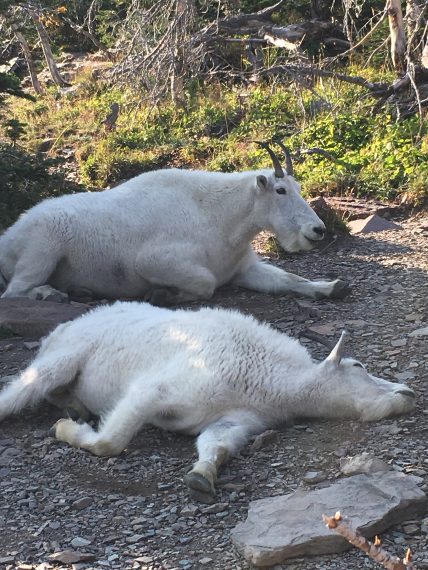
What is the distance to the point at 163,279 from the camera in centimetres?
851

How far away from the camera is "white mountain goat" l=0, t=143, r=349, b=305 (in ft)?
27.9

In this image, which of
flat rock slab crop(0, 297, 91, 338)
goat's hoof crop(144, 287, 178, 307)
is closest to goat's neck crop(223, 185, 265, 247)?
goat's hoof crop(144, 287, 178, 307)

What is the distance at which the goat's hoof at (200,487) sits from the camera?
437cm

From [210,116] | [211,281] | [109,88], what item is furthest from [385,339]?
[109,88]

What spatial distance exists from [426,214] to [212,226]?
353 cm

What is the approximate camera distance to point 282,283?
8.50 metres

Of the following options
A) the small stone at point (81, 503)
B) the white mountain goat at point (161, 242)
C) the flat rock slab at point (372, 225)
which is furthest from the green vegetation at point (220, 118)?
the small stone at point (81, 503)

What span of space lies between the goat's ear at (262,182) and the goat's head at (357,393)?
12.4 ft

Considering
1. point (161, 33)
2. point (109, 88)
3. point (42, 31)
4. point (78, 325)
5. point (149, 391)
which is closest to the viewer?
point (149, 391)

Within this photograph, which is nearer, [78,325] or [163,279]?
[78,325]

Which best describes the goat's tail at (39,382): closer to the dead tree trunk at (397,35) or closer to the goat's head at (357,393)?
the goat's head at (357,393)

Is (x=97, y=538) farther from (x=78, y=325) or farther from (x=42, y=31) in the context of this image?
(x=42, y=31)

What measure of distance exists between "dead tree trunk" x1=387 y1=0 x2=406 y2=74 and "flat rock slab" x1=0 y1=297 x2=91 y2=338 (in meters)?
8.54

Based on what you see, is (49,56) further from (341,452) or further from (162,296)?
(341,452)
